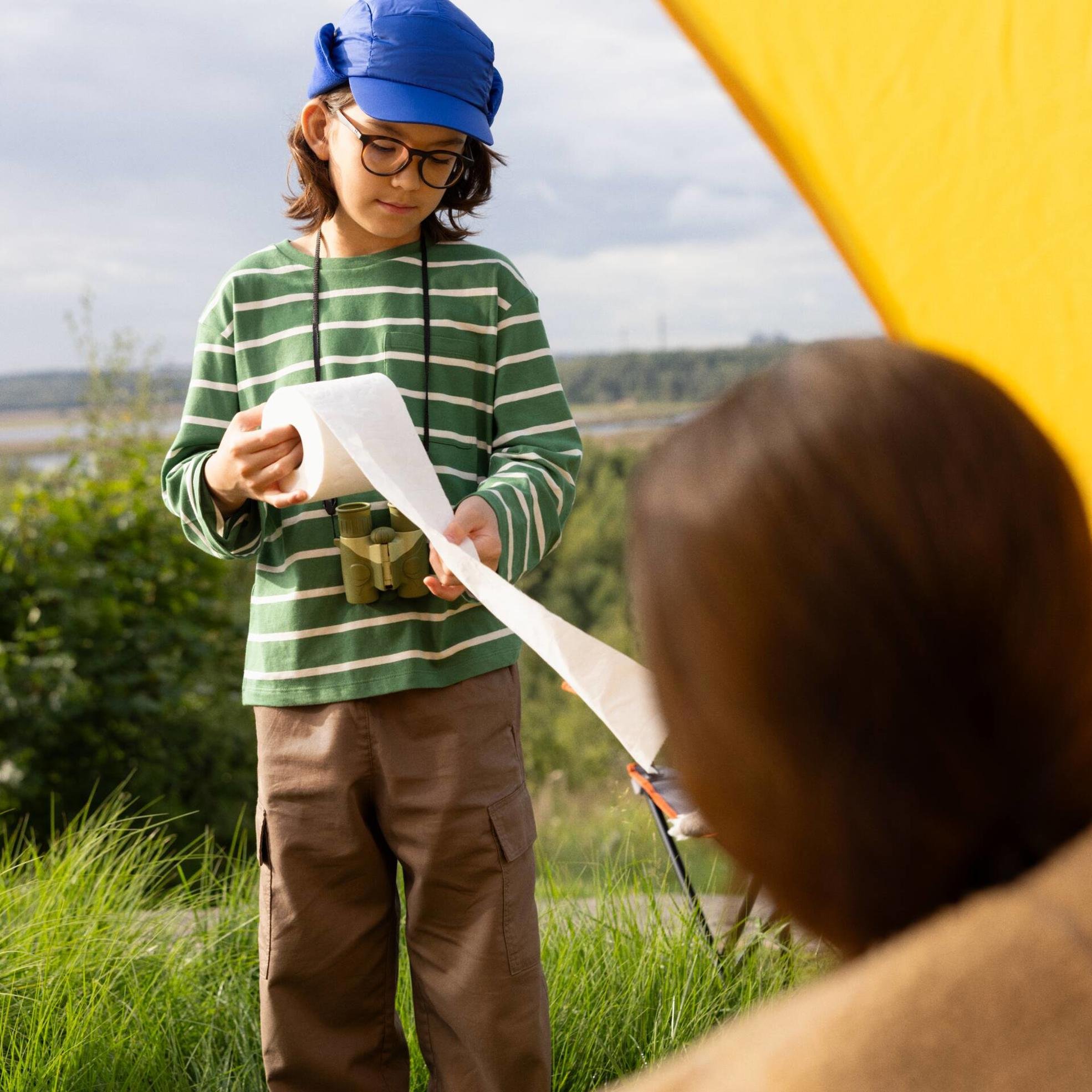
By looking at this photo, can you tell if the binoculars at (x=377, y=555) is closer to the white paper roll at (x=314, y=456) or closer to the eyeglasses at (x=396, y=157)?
the white paper roll at (x=314, y=456)

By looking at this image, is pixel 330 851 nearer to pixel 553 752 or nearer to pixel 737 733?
pixel 737 733

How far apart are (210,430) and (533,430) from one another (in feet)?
1.57

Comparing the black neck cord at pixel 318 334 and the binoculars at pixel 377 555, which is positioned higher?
the black neck cord at pixel 318 334

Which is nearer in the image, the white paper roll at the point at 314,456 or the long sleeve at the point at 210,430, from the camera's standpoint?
the white paper roll at the point at 314,456

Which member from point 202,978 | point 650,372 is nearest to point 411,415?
point 202,978

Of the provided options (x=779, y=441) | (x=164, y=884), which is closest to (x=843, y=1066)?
(x=779, y=441)

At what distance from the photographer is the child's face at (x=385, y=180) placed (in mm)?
1702

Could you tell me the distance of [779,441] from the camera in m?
0.67

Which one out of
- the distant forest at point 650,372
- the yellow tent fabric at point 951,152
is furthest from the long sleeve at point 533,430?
the distant forest at point 650,372

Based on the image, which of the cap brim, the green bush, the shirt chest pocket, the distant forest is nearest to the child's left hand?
the shirt chest pocket

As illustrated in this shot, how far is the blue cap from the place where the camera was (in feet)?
5.52

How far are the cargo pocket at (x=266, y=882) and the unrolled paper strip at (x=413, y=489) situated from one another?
50cm

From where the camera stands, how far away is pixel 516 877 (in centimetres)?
175

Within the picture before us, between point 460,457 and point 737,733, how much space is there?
3.76ft
